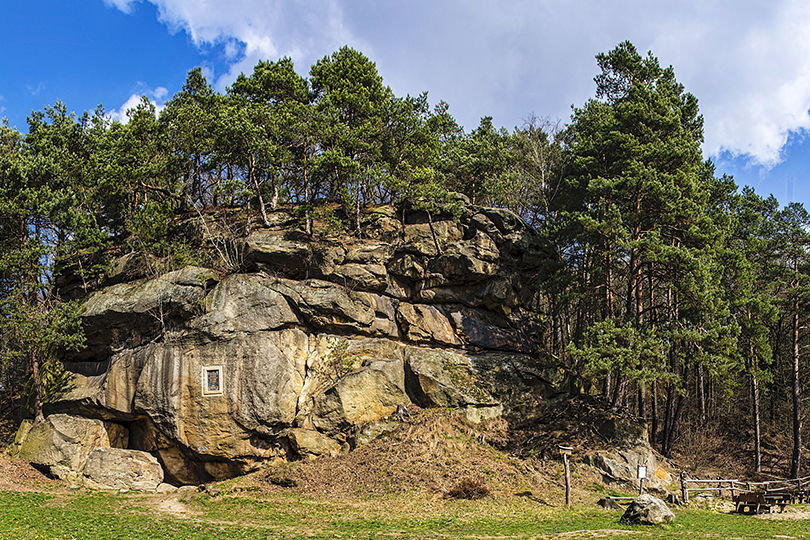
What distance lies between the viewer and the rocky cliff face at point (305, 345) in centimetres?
2264

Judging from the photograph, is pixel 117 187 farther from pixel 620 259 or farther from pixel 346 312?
pixel 620 259

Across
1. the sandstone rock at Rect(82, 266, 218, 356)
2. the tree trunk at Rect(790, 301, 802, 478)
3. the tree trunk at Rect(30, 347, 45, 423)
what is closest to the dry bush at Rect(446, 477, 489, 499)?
the sandstone rock at Rect(82, 266, 218, 356)

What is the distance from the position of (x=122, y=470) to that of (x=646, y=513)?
2006cm

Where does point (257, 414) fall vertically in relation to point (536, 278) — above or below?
below

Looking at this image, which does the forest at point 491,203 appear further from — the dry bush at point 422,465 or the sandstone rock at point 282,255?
the dry bush at point 422,465

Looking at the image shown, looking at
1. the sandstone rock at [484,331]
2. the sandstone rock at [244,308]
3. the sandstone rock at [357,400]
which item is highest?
the sandstone rock at [244,308]

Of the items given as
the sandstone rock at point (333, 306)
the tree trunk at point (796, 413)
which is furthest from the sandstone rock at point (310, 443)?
the tree trunk at point (796, 413)

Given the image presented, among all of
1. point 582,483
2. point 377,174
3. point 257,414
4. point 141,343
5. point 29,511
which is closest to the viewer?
point 29,511

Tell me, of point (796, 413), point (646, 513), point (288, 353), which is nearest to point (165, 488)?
point (288, 353)

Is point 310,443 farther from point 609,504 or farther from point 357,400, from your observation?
point 609,504

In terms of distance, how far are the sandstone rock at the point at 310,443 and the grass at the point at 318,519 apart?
247 centimetres

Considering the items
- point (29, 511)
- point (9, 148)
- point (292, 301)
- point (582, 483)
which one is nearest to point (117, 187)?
point (9, 148)

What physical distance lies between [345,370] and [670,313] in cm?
1543

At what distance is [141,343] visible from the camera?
24.3 m
